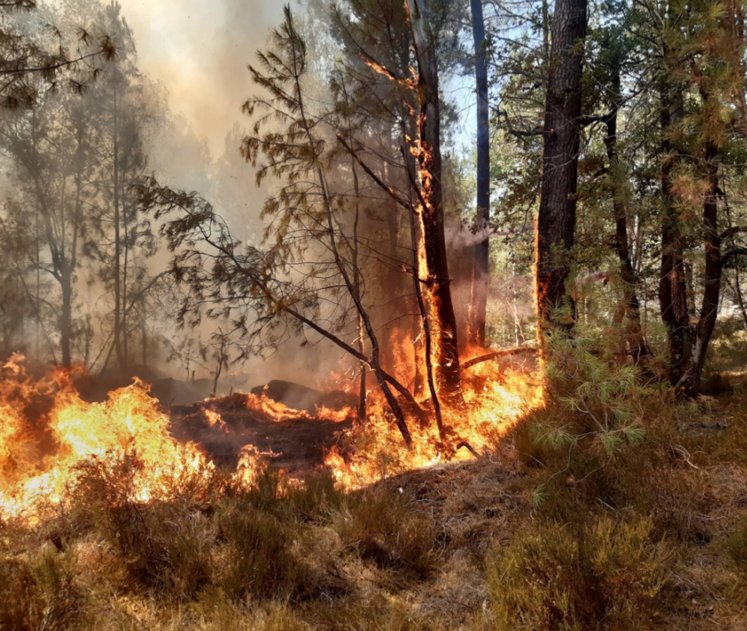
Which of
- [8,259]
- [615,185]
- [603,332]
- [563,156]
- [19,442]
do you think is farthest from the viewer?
[8,259]

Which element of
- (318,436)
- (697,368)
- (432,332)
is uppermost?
(432,332)

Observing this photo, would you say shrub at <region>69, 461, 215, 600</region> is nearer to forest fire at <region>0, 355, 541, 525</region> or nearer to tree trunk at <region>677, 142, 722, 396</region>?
forest fire at <region>0, 355, 541, 525</region>

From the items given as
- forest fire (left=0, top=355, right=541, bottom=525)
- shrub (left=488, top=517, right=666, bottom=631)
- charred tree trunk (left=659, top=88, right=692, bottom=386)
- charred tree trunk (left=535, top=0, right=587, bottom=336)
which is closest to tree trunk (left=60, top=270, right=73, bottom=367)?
forest fire (left=0, top=355, right=541, bottom=525)

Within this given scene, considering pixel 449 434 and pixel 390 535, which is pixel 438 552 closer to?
pixel 390 535

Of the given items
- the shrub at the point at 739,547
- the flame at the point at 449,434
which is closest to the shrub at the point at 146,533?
the flame at the point at 449,434

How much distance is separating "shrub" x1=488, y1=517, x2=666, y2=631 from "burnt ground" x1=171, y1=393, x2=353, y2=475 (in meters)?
6.04

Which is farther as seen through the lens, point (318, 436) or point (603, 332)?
point (318, 436)

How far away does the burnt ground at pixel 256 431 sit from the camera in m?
9.69

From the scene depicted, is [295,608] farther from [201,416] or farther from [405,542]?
[201,416]

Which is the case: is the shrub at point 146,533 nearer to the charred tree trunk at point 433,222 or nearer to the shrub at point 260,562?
the shrub at point 260,562

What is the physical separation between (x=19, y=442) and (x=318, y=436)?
5455mm

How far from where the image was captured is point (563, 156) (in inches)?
279

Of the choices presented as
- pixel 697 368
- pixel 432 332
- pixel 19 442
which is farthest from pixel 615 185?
pixel 19 442

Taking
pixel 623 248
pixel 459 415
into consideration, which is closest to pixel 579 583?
pixel 459 415
